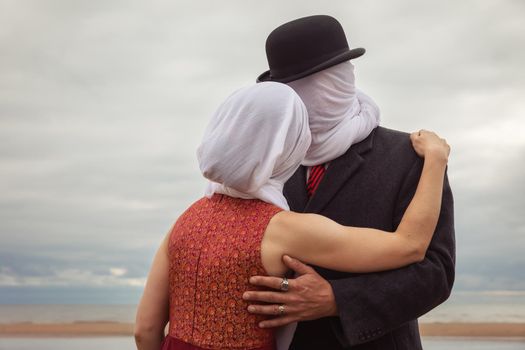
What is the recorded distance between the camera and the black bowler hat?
283 centimetres

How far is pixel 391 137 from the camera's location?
2920mm

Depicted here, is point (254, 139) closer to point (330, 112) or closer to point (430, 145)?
point (330, 112)

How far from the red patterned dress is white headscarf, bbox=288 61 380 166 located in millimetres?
562

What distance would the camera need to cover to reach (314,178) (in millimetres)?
2893

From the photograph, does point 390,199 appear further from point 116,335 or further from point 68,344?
point 116,335

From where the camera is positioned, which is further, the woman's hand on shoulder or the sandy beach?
the sandy beach

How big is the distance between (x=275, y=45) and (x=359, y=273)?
965 mm

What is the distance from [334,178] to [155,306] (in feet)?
2.66

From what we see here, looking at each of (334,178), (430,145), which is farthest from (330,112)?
(430,145)

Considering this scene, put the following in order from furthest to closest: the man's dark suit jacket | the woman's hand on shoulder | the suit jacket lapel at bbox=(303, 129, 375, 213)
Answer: the suit jacket lapel at bbox=(303, 129, 375, 213) < the woman's hand on shoulder < the man's dark suit jacket

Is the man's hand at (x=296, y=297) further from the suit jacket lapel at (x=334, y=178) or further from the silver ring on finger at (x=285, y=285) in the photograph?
the suit jacket lapel at (x=334, y=178)

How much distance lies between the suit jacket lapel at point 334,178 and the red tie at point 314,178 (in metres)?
0.06

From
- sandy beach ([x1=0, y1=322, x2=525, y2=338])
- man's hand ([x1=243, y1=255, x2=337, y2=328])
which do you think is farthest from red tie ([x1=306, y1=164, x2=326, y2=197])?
sandy beach ([x1=0, y1=322, x2=525, y2=338])

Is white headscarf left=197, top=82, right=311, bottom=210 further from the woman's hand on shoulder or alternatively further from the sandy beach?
the sandy beach
